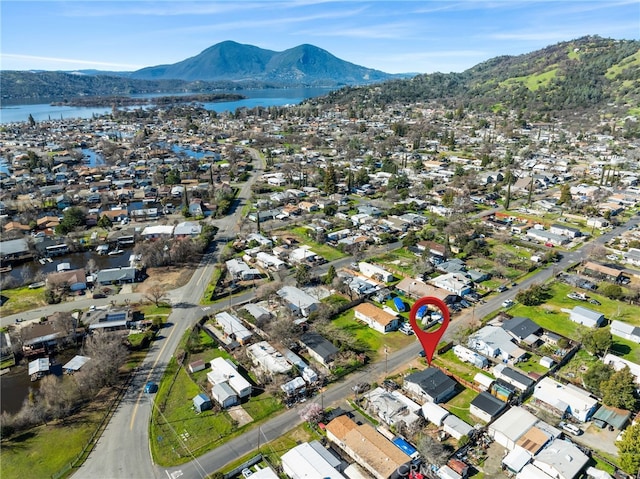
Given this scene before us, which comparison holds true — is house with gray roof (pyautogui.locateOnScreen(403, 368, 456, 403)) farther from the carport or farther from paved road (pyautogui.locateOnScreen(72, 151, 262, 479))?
paved road (pyautogui.locateOnScreen(72, 151, 262, 479))

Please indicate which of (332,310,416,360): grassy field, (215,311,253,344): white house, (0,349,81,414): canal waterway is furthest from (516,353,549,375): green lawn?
(0,349,81,414): canal waterway

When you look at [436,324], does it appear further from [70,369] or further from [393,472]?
[70,369]

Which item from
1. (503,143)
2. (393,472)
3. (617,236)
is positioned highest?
(503,143)

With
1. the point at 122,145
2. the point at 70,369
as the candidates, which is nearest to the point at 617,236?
the point at 70,369

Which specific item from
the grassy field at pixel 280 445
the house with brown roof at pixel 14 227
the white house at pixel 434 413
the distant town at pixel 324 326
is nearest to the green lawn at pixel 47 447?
→ the distant town at pixel 324 326

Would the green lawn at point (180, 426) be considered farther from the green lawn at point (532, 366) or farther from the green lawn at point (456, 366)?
the green lawn at point (532, 366)

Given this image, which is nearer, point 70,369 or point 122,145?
point 70,369

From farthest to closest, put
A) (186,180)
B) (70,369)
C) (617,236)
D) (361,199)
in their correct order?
(186,180)
(361,199)
(617,236)
(70,369)

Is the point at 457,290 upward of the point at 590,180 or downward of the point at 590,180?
downward
